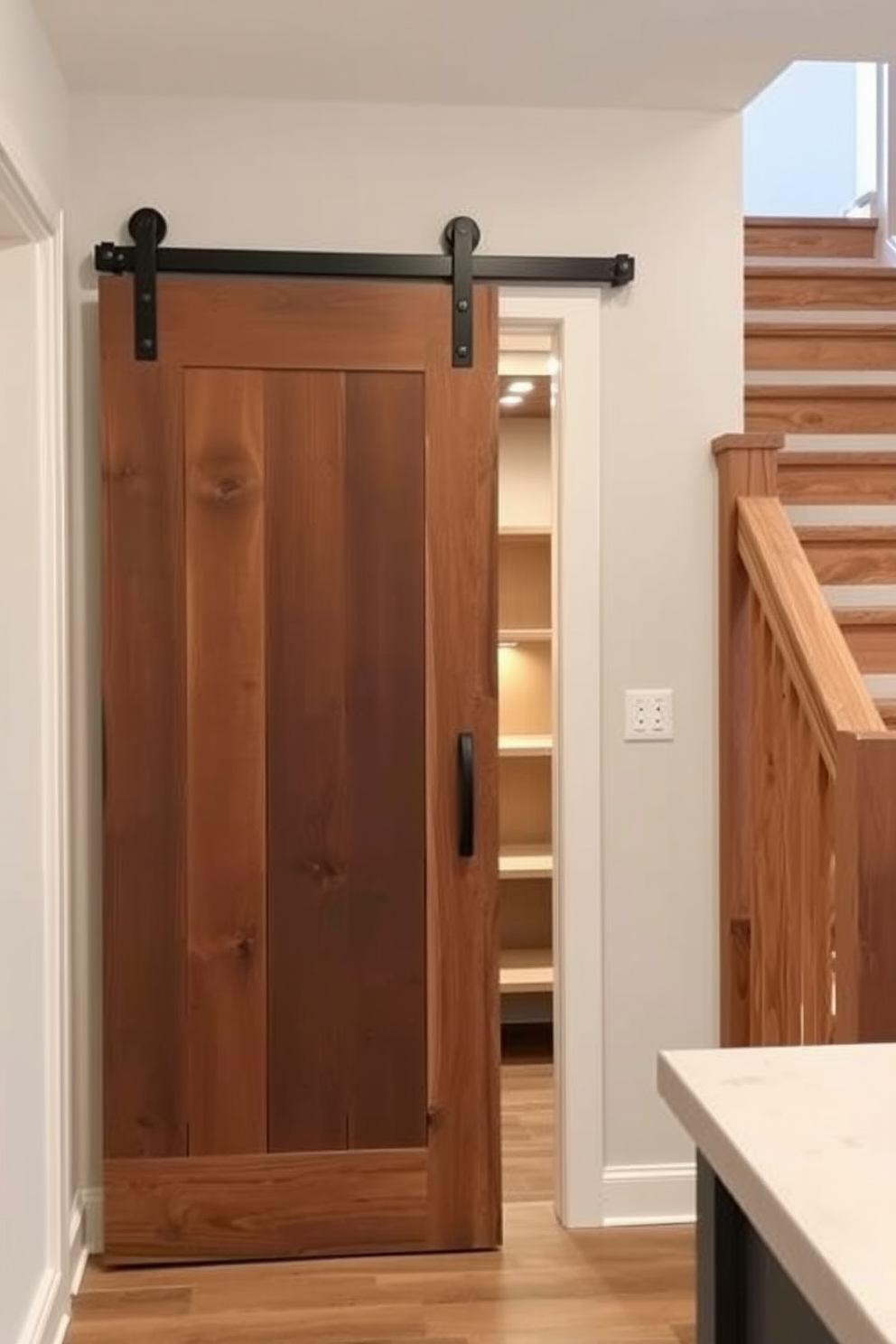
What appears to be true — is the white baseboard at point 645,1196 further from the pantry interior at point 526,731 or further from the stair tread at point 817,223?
the stair tread at point 817,223

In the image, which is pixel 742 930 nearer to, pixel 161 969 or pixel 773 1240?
pixel 161 969

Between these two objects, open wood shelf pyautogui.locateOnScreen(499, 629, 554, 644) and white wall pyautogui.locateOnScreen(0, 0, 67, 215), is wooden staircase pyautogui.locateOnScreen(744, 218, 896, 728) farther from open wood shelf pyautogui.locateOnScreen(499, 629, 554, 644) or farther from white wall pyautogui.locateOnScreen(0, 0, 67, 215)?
white wall pyautogui.locateOnScreen(0, 0, 67, 215)

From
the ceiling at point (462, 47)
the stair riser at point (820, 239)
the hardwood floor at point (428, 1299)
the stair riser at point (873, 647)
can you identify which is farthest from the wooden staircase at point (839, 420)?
the hardwood floor at point (428, 1299)

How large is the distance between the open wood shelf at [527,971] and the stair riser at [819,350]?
193 centimetres

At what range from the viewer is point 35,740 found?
2520 millimetres

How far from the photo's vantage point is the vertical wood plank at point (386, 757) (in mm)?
2900

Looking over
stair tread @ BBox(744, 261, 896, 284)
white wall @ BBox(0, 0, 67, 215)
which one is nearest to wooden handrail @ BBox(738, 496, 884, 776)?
white wall @ BBox(0, 0, 67, 215)

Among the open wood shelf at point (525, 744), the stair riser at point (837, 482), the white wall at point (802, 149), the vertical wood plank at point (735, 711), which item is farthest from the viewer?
the white wall at point (802, 149)

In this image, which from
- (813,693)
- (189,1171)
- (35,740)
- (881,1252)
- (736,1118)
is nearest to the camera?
(881,1252)

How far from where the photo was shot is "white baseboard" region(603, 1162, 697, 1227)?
9.96ft

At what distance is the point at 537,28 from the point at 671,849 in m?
1.66

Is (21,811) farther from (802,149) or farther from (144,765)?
(802,149)

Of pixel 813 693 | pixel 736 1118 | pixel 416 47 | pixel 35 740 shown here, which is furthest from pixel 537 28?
pixel 736 1118

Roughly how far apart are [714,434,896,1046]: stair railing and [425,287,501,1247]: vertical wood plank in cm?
51
